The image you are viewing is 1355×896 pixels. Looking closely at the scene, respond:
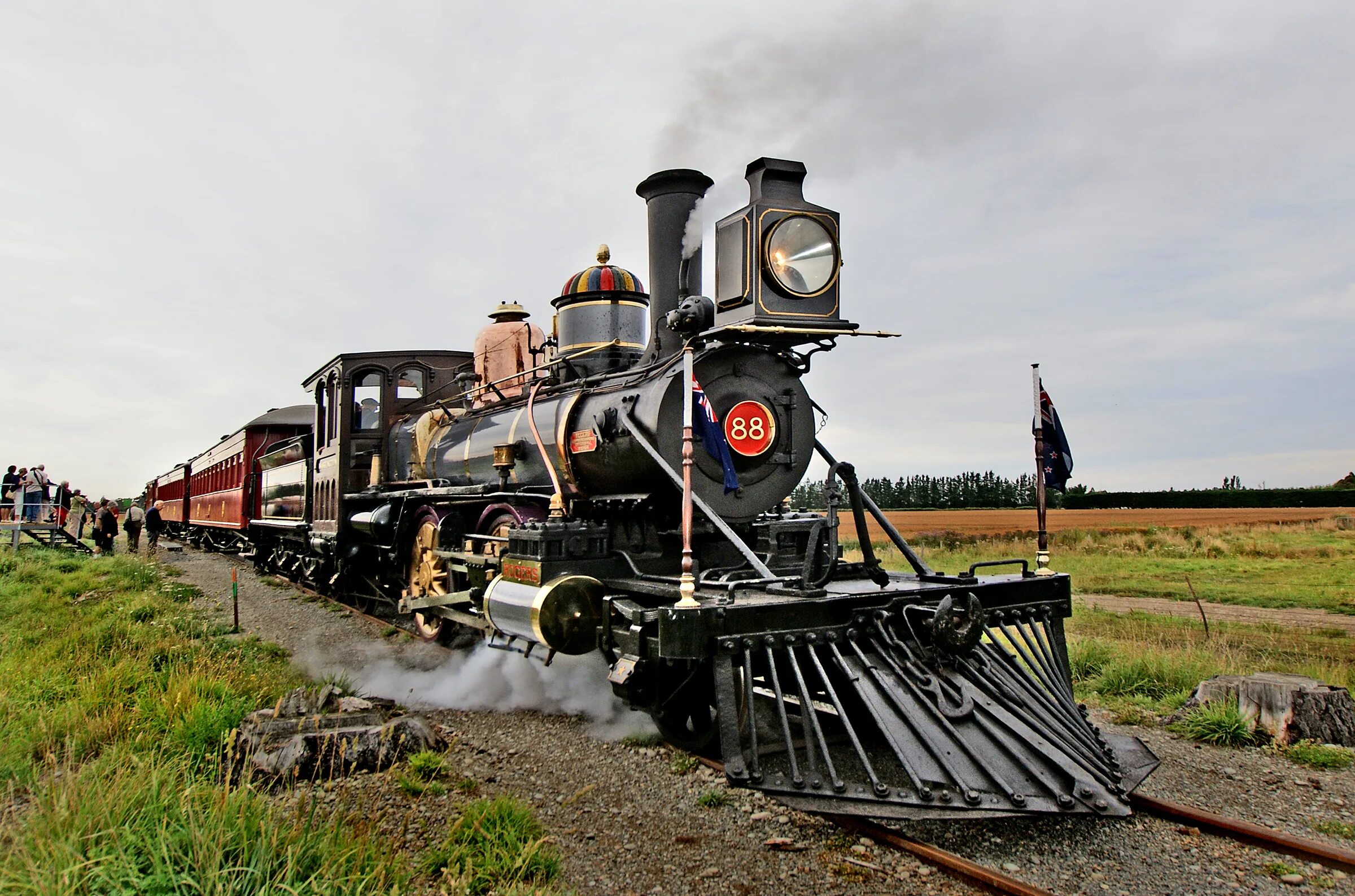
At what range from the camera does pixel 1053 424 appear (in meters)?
6.02

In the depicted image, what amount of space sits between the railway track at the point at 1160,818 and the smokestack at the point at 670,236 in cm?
339

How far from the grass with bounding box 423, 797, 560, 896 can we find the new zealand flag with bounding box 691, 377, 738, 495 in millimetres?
2317

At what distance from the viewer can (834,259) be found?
5406mm

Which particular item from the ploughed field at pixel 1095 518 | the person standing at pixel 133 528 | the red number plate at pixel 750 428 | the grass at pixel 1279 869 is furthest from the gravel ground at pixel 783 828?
the person standing at pixel 133 528

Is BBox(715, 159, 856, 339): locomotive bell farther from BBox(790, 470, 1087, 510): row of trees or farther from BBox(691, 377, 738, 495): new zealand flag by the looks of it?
BBox(790, 470, 1087, 510): row of trees

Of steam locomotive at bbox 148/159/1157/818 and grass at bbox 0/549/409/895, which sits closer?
grass at bbox 0/549/409/895

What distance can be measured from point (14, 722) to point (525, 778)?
10.00 feet

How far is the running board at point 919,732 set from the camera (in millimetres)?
3779

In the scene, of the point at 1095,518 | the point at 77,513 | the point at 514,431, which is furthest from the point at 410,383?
→ the point at 1095,518

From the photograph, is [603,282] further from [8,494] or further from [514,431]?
[8,494]

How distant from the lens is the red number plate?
573cm

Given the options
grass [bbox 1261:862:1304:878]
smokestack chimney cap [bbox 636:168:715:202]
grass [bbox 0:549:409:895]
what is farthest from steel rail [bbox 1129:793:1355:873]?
smokestack chimney cap [bbox 636:168:715:202]

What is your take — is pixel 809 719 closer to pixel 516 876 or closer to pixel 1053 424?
pixel 516 876

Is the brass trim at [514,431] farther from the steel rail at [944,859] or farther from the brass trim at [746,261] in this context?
the steel rail at [944,859]
